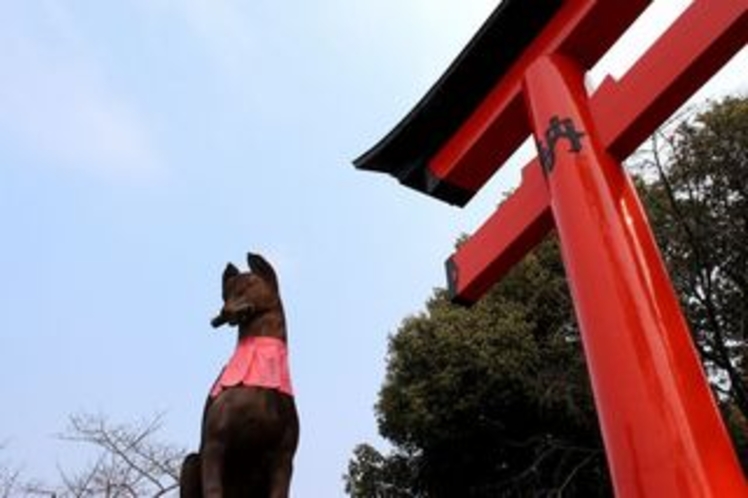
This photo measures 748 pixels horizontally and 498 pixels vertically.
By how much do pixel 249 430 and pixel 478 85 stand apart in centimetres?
297

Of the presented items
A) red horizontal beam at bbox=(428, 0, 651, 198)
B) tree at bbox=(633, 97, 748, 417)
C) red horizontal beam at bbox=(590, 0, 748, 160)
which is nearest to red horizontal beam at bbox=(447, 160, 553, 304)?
red horizontal beam at bbox=(428, 0, 651, 198)

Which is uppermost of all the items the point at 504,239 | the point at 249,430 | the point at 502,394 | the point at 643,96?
the point at 502,394

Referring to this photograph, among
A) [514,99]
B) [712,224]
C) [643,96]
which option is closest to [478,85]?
[514,99]

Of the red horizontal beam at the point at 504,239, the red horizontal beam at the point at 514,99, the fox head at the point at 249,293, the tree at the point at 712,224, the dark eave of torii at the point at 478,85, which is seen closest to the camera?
the fox head at the point at 249,293

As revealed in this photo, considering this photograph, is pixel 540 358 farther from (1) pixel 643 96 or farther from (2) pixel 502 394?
(1) pixel 643 96

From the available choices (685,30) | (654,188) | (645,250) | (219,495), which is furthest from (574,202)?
(654,188)

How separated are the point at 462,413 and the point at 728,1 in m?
10.6

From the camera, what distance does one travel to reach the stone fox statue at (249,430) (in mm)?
4008

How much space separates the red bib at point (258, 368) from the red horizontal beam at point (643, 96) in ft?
5.93

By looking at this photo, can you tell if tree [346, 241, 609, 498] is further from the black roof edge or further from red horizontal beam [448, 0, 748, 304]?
red horizontal beam [448, 0, 748, 304]

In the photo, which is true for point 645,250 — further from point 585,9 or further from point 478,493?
point 478,493

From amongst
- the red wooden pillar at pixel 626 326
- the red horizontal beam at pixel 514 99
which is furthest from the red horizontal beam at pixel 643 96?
the red horizontal beam at pixel 514 99

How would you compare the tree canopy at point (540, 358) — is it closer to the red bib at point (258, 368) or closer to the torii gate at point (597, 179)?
the torii gate at point (597, 179)

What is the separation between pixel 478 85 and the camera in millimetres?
5676
